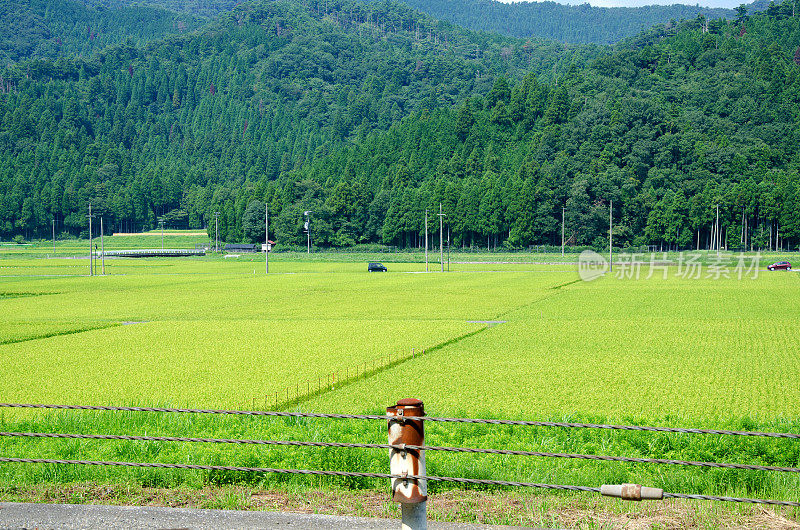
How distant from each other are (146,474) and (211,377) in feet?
31.7

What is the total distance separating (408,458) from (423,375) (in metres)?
12.4

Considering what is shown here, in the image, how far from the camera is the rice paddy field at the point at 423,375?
8.55 m

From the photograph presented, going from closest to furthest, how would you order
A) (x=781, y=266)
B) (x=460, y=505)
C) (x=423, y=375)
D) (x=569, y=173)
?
(x=460, y=505), (x=423, y=375), (x=781, y=266), (x=569, y=173)

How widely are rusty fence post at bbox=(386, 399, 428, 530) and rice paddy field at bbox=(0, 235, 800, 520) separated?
2.34 metres

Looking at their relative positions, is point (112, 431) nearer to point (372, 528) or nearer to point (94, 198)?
A: point (372, 528)

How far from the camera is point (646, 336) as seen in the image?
25406 millimetres

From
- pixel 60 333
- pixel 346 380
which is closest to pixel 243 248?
pixel 60 333

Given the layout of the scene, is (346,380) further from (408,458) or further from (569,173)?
(569,173)

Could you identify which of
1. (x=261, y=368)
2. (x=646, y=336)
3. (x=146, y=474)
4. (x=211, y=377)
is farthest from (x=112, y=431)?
(x=646, y=336)

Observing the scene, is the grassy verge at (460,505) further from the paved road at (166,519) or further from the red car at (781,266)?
the red car at (781,266)

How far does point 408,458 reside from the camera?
5234mm

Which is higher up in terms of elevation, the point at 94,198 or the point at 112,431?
the point at 94,198

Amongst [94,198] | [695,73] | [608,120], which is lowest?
[94,198]

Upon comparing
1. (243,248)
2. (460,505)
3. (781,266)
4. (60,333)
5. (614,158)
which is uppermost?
(614,158)
